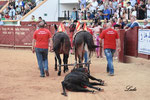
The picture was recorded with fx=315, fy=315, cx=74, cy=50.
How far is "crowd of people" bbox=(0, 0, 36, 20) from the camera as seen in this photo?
93.4ft

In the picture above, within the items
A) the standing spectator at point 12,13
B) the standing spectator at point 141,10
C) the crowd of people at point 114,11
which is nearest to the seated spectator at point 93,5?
the crowd of people at point 114,11

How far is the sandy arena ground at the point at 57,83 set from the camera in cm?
734

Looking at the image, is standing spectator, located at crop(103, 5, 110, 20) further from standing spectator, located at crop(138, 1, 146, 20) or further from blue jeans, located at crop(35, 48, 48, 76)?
blue jeans, located at crop(35, 48, 48, 76)

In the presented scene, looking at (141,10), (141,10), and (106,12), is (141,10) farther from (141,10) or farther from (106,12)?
(106,12)

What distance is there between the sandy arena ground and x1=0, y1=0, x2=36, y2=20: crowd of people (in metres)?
15.5

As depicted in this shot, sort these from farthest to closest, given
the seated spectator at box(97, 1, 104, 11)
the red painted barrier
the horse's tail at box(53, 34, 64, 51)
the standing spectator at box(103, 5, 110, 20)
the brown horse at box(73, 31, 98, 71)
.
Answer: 1. the seated spectator at box(97, 1, 104, 11)
2. the red painted barrier
3. the standing spectator at box(103, 5, 110, 20)
4. the horse's tail at box(53, 34, 64, 51)
5. the brown horse at box(73, 31, 98, 71)

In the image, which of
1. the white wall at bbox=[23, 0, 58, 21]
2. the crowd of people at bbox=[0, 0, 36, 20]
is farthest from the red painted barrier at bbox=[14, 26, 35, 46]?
the white wall at bbox=[23, 0, 58, 21]

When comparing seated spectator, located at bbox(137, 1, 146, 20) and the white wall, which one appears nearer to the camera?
seated spectator, located at bbox(137, 1, 146, 20)

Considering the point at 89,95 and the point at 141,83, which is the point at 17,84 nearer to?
the point at 89,95

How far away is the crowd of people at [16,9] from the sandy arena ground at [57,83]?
50.9ft

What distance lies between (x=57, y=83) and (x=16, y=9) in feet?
69.1

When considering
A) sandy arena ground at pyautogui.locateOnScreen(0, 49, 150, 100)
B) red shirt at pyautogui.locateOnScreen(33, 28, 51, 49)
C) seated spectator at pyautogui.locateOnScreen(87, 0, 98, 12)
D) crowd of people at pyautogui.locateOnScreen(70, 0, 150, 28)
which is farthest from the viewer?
seated spectator at pyautogui.locateOnScreen(87, 0, 98, 12)

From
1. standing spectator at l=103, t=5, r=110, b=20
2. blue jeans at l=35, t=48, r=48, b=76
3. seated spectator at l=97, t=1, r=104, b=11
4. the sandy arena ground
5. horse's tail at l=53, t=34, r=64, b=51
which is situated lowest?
the sandy arena ground

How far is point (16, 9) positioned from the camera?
2920cm
